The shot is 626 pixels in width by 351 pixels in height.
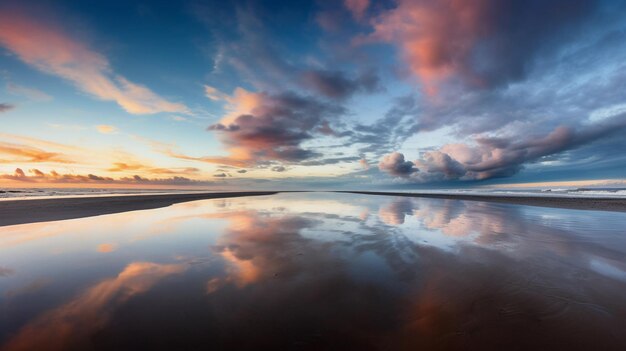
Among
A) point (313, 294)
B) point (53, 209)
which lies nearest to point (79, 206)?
point (53, 209)

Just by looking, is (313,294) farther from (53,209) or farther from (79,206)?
(79,206)

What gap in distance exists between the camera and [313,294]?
233 inches

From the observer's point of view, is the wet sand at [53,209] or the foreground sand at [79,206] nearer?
the wet sand at [53,209]

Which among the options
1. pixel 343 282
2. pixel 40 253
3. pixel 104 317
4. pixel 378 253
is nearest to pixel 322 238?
pixel 378 253

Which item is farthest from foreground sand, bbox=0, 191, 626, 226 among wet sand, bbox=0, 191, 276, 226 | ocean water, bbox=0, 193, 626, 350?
ocean water, bbox=0, 193, 626, 350

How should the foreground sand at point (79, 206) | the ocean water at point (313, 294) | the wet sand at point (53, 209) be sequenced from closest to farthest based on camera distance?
the ocean water at point (313, 294), the wet sand at point (53, 209), the foreground sand at point (79, 206)

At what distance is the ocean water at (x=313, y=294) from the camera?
4.17 metres

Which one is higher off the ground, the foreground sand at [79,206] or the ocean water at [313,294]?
the foreground sand at [79,206]

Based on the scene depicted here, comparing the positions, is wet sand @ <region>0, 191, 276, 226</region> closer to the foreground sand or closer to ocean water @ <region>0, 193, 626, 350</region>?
the foreground sand

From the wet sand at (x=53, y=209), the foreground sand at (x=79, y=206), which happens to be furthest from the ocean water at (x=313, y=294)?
the foreground sand at (x=79, y=206)

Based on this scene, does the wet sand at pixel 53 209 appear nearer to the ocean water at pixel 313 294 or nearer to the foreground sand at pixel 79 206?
the foreground sand at pixel 79 206

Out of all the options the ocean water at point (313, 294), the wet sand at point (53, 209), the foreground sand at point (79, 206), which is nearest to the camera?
the ocean water at point (313, 294)

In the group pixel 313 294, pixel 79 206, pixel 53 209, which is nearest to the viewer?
pixel 313 294

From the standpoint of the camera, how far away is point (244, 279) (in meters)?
6.86
